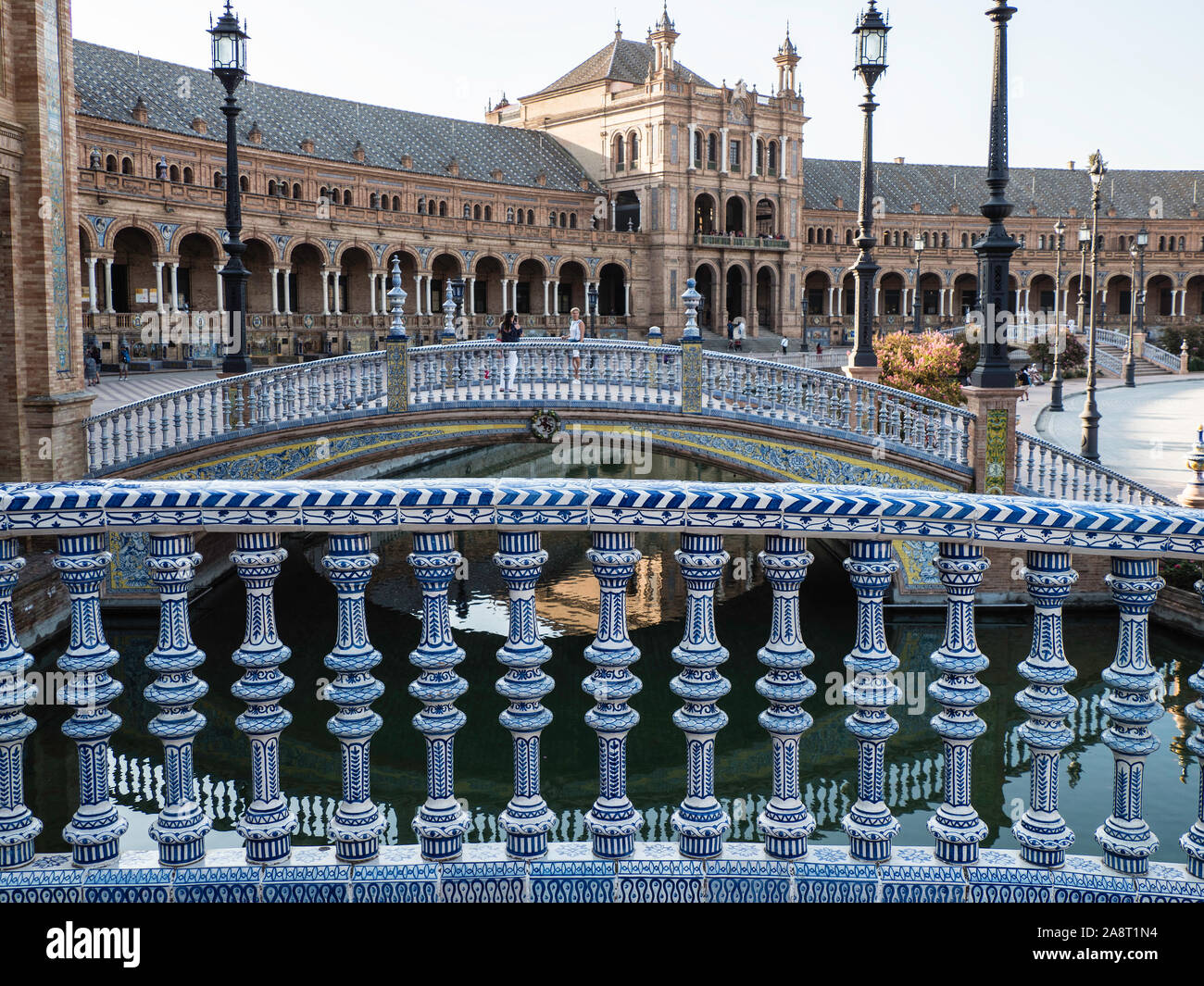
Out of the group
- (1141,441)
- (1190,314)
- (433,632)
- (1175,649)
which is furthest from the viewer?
(1190,314)

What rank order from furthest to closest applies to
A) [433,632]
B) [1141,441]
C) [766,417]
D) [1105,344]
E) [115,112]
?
[1105,344]
[115,112]
[1141,441]
[766,417]
[433,632]

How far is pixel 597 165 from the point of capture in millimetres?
69625

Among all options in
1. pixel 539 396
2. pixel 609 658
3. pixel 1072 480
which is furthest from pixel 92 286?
pixel 609 658

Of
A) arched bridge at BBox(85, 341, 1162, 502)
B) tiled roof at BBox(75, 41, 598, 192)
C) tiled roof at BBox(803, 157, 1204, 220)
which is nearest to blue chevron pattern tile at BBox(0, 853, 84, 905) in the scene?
arched bridge at BBox(85, 341, 1162, 502)

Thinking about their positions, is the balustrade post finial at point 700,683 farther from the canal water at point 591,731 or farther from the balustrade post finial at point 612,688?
the canal water at point 591,731

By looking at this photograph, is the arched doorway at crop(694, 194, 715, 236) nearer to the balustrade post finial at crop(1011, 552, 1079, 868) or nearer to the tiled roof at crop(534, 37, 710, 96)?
the tiled roof at crop(534, 37, 710, 96)

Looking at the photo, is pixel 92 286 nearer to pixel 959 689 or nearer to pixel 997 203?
pixel 997 203

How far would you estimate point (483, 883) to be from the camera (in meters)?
3.17

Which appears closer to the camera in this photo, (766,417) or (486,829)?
(486,829)

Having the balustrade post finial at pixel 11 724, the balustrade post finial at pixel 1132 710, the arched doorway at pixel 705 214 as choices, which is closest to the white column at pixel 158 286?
the arched doorway at pixel 705 214

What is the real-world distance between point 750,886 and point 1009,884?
2.31 feet

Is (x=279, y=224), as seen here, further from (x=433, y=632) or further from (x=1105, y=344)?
(x=433, y=632)
